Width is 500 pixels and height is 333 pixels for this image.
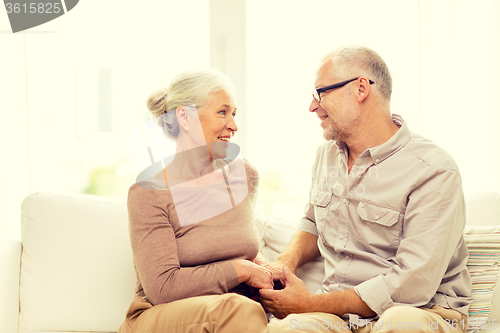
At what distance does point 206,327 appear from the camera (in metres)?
1.13

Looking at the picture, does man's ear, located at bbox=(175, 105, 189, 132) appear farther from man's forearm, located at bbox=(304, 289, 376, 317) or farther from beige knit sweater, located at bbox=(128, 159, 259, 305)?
man's forearm, located at bbox=(304, 289, 376, 317)

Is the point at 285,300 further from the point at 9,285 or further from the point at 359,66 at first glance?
the point at 9,285

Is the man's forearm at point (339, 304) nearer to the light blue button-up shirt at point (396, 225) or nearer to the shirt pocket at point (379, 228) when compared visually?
the light blue button-up shirt at point (396, 225)

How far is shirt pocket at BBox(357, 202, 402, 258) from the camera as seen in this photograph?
1394mm

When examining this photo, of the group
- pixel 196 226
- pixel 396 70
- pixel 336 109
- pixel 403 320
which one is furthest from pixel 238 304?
pixel 396 70

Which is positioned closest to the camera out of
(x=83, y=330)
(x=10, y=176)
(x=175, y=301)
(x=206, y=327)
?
(x=206, y=327)

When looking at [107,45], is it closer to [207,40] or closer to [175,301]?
[207,40]

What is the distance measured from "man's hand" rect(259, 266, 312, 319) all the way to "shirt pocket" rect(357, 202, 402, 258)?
288 millimetres

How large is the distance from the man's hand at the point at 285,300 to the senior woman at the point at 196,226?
1.6 inches

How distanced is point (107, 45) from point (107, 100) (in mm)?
313

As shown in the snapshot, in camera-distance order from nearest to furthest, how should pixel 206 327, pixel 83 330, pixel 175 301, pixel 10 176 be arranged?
1. pixel 206 327
2. pixel 175 301
3. pixel 83 330
4. pixel 10 176

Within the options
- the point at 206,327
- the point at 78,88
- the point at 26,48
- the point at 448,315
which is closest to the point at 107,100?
the point at 78,88

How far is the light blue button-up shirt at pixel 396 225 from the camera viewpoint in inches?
50.4

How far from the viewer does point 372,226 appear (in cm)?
144
